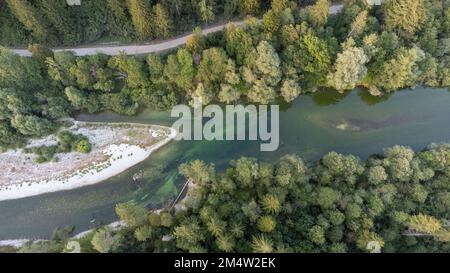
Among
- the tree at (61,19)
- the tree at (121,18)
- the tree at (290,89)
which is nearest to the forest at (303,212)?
the tree at (290,89)

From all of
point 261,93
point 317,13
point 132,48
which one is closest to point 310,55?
point 317,13

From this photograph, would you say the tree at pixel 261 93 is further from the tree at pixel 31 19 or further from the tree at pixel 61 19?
the tree at pixel 31 19

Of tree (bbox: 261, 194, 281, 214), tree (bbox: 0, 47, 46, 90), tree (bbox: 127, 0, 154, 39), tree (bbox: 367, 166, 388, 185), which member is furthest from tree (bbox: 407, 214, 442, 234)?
tree (bbox: 0, 47, 46, 90)

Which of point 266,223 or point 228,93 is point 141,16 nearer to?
point 228,93

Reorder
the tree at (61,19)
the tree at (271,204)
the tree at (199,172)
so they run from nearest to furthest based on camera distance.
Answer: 1. the tree at (271,204)
2. the tree at (199,172)
3. the tree at (61,19)

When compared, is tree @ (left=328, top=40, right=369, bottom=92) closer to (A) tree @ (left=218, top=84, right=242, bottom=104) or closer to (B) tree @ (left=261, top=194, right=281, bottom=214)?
(A) tree @ (left=218, top=84, right=242, bottom=104)
